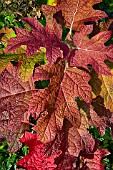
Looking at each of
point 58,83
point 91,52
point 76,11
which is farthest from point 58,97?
point 76,11

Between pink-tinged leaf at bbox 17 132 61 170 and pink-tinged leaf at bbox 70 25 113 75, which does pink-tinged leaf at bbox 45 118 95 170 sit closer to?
pink-tinged leaf at bbox 17 132 61 170

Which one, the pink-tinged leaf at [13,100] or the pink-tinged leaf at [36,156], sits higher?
the pink-tinged leaf at [13,100]

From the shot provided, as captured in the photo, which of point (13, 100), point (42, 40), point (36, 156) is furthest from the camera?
point (36, 156)

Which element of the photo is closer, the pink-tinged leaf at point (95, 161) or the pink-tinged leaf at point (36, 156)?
the pink-tinged leaf at point (36, 156)

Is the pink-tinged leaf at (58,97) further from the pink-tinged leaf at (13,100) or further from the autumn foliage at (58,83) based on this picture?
the pink-tinged leaf at (13,100)

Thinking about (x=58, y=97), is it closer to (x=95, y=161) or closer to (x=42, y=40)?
(x=42, y=40)

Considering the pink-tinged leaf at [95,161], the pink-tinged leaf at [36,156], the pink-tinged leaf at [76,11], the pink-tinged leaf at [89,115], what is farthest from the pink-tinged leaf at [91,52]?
the pink-tinged leaf at [95,161]
